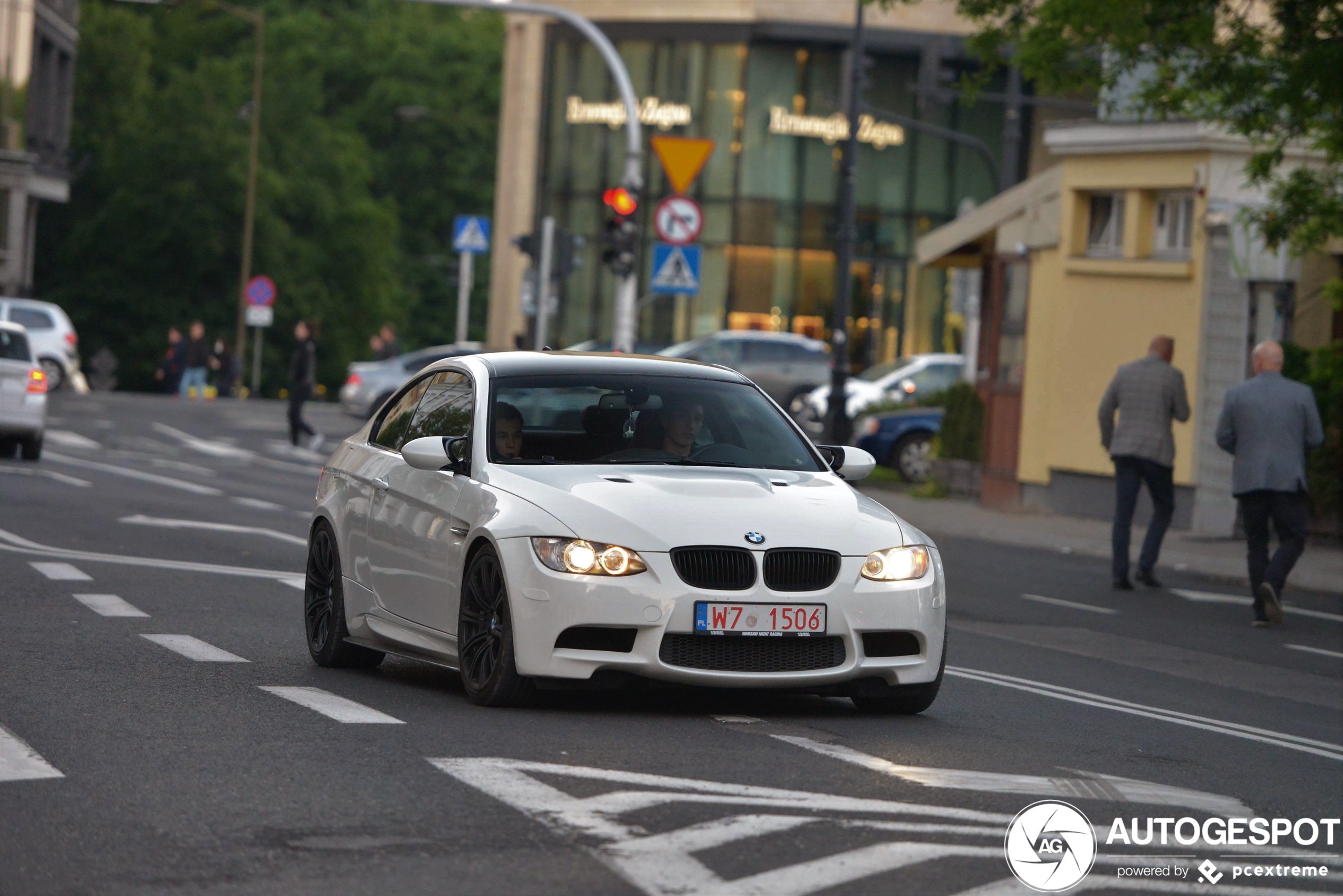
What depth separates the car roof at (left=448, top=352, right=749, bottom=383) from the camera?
973 centimetres

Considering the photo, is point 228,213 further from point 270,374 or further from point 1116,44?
point 1116,44

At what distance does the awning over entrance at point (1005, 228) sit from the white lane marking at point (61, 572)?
15.4 meters

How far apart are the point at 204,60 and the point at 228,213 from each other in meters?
5.08

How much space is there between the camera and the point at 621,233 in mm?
27938

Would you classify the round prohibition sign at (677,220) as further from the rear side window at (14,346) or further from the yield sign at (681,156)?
the rear side window at (14,346)

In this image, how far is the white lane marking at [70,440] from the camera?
104 feet

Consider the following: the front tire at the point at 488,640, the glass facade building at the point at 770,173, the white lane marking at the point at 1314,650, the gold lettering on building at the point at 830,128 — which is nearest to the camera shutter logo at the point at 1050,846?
the front tire at the point at 488,640

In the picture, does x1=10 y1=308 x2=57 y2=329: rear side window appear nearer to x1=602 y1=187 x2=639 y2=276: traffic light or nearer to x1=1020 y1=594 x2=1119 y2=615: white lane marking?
x1=602 y1=187 x2=639 y2=276: traffic light

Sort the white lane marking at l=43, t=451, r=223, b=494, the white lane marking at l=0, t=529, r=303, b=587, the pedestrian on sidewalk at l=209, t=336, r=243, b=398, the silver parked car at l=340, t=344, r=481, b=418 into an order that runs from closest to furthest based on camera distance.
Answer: the white lane marking at l=0, t=529, r=303, b=587 < the white lane marking at l=43, t=451, r=223, b=494 < the silver parked car at l=340, t=344, r=481, b=418 < the pedestrian on sidewalk at l=209, t=336, r=243, b=398

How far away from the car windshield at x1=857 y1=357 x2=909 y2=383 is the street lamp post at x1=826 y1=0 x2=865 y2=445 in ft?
14.4

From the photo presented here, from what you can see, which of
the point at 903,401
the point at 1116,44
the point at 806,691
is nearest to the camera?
the point at 806,691

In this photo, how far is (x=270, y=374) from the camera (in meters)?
80.5

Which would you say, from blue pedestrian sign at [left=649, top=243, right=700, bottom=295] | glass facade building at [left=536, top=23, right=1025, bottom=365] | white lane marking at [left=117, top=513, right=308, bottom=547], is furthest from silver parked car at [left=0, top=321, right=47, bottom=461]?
glass facade building at [left=536, top=23, right=1025, bottom=365]

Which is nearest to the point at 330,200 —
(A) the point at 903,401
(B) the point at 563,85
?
(B) the point at 563,85
